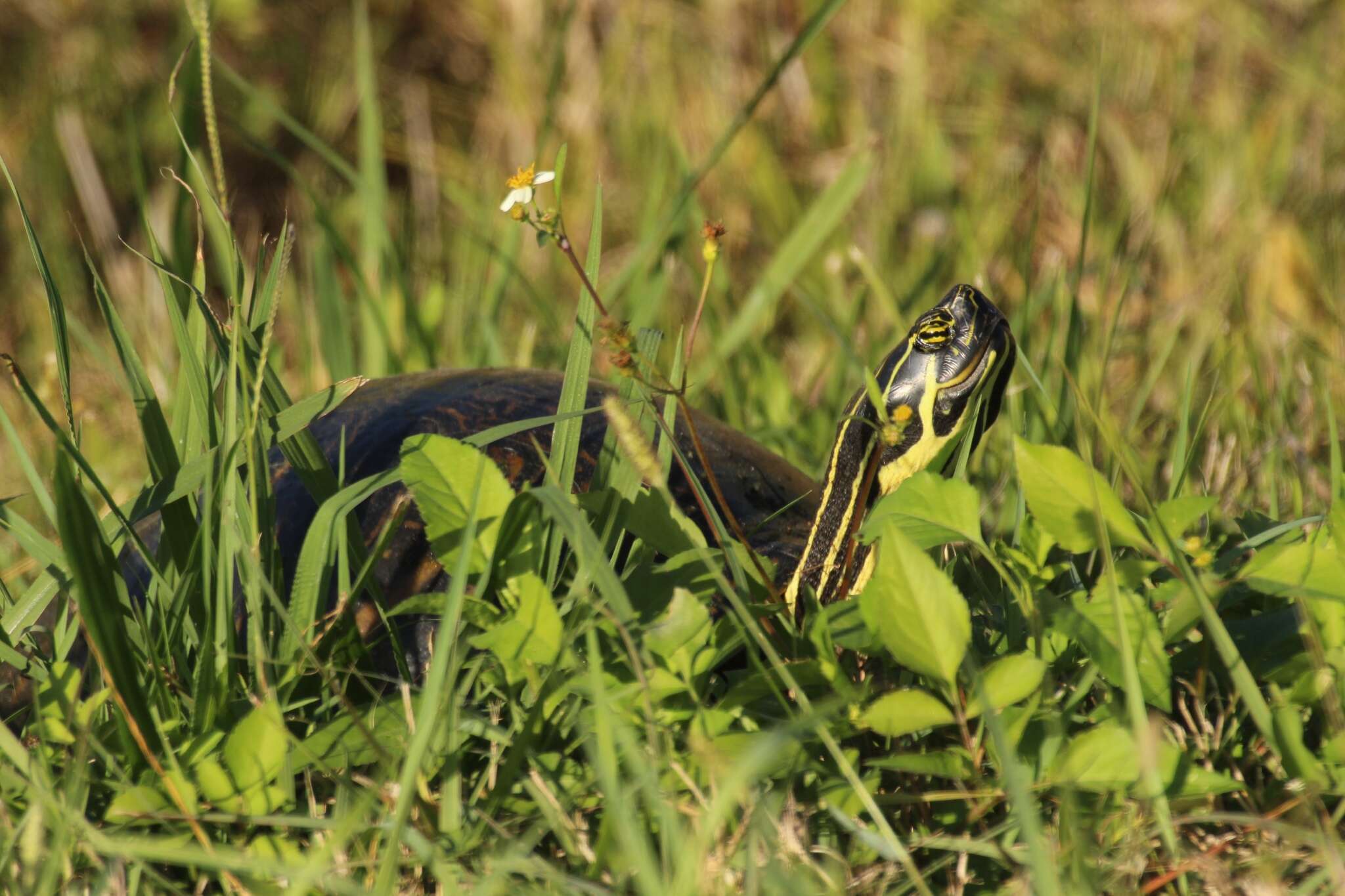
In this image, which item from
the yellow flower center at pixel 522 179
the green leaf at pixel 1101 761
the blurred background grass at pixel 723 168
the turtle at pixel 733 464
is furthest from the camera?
the blurred background grass at pixel 723 168

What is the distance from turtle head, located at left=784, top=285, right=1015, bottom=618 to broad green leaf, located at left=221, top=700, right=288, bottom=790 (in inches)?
20.5

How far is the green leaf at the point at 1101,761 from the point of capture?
0.82 metres

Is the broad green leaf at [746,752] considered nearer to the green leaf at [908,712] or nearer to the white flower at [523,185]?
the green leaf at [908,712]

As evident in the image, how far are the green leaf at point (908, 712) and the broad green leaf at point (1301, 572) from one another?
24cm

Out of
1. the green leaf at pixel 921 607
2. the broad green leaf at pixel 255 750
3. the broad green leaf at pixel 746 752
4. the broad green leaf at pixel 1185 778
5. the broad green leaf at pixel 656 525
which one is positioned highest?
the green leaf at pixel 921 607

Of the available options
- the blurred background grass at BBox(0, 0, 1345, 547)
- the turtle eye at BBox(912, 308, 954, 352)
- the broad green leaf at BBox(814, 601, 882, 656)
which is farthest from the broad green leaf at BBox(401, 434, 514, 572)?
the blurred background grass at BBox(0, 0, 1345, 547)

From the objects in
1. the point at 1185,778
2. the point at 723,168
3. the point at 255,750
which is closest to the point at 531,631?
the point at 255,750

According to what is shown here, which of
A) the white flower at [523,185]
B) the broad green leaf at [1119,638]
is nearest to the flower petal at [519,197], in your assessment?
the white flower at [523,185]

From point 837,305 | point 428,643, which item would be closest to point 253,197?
point 837,305

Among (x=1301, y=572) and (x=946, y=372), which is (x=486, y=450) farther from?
(x=1301, y=572)

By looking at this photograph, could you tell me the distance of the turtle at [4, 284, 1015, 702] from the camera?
1187 millimetres

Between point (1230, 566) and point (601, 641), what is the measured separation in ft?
1.74

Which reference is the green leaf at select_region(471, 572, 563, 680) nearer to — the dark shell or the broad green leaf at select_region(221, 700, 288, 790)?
the broad green leaf at select_region(221, 700, 288, 790)

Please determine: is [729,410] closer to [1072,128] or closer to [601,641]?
[601,641]
